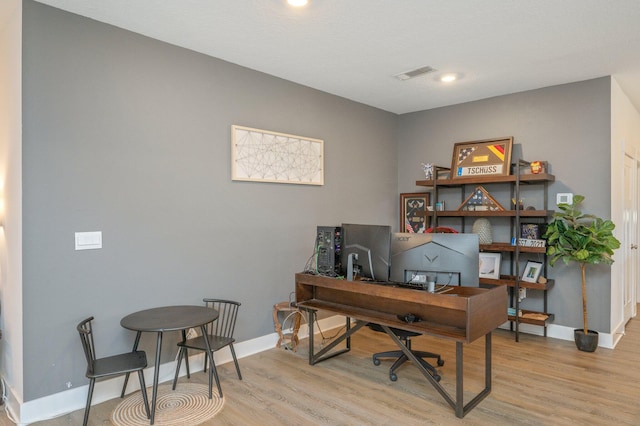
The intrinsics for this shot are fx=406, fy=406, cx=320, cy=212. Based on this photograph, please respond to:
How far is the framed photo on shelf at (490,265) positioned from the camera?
4586 millimetres

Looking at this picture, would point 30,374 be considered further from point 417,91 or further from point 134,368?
point 417,91

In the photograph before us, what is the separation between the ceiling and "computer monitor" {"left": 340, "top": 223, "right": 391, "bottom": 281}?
1505mm

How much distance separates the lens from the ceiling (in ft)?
8.86

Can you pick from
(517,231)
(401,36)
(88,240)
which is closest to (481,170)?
(517,231)

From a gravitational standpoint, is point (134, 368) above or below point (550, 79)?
below

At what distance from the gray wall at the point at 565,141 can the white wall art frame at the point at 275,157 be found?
77.2 inches

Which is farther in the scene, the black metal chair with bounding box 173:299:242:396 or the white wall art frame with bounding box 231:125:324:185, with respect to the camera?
the white wall art frame with bounding box 231:125:324:185

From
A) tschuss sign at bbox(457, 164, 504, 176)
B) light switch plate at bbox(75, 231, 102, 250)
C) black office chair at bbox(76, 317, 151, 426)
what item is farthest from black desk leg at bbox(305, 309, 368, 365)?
tschuss sign at bbox(457, 164, 504, 176)

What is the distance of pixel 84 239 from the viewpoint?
2.84 m

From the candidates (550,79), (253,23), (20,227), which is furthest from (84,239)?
(550,79)

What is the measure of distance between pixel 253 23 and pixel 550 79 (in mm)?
3096

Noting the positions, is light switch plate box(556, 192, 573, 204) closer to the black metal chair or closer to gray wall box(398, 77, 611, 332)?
gray wall box(398, 77, 611, 332)

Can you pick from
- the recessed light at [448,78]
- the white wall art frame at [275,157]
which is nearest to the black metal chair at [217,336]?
Answer: the white wall art frame at [275,157]

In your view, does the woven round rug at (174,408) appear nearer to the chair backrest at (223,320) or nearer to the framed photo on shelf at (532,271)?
the chair backrest at (223,320)
